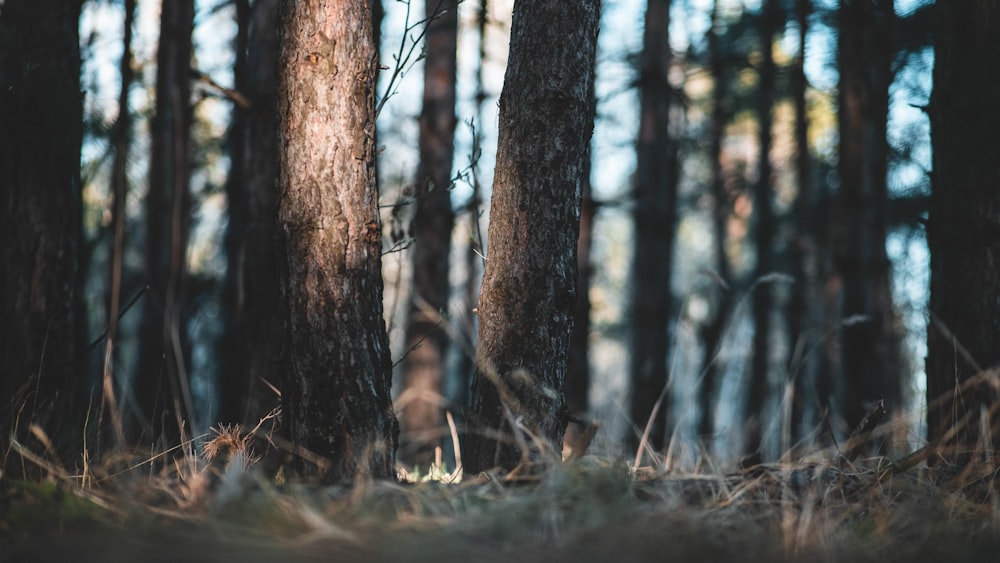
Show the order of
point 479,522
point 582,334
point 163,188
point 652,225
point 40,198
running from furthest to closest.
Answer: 1. point 163,188
2. point 652,225
3. point 582,334
4. point 40,198
5. point 479,522

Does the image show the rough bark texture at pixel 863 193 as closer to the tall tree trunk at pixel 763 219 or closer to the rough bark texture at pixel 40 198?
the tall tree trunk at pixel 763 219

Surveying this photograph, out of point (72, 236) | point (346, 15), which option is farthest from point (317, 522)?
point (72, 236)

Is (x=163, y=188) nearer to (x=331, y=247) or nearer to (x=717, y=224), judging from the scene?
(x=331, y=247)

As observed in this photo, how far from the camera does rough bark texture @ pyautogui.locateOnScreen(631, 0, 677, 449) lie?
27.2 ft

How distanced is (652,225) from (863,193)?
224 centimetres

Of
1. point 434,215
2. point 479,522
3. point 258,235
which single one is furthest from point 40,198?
point 434,215

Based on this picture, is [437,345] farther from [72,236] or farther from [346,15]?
[346,15]

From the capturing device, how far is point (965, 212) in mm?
3566

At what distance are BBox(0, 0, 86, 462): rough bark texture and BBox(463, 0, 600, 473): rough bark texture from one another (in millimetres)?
2361

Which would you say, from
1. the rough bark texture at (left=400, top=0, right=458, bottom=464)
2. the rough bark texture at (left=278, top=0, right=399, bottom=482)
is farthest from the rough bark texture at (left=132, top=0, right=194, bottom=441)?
the rough bark texture at (left=278, top=0, right=399, bottom=482)

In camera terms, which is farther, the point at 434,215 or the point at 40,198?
the point at 434,215

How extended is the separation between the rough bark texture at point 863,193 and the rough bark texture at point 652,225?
1.89 m

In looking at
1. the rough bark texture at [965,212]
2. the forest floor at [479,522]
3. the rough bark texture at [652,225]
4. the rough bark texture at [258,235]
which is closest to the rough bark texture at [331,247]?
the forest floor at [479,522]

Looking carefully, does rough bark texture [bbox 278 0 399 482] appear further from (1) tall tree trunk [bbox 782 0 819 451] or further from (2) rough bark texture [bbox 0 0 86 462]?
(1) tall tree trunk [bbox 782 0 819 451]
